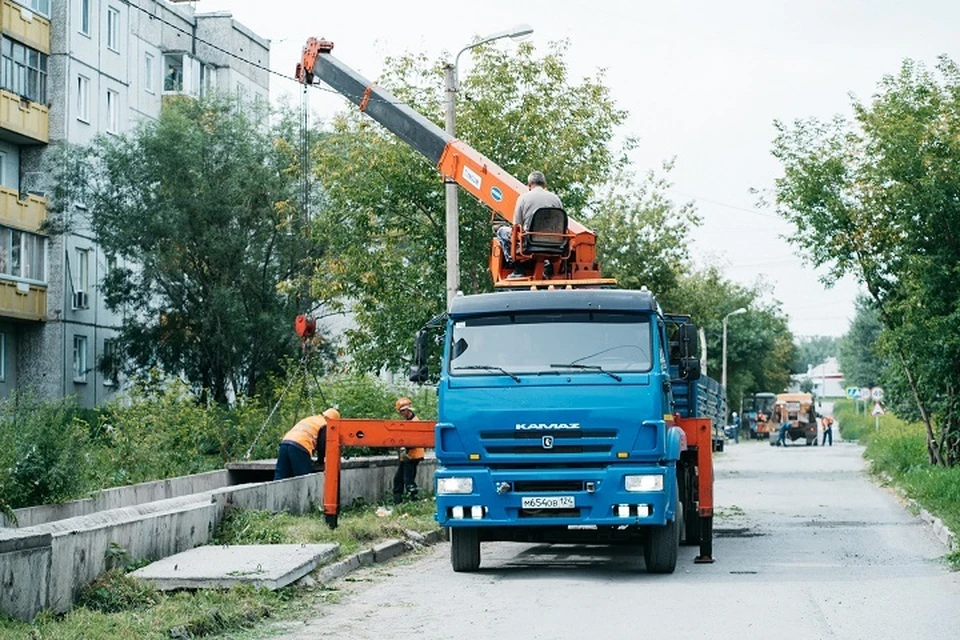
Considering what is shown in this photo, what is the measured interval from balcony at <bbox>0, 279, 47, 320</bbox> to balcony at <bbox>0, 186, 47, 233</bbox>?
5.68 feet

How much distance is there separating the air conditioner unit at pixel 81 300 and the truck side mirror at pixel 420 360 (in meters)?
33.8

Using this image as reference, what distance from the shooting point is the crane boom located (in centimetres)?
1789

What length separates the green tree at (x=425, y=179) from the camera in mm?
31703

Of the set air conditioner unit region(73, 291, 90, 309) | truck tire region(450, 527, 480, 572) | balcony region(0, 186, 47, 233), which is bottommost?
truck tire region(450, 527, 480, 572)

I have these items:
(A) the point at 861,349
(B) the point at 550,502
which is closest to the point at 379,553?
(B) the point at 550,502

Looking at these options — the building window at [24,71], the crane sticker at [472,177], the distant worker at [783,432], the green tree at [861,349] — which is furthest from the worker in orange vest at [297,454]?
the green tree at [861,349]

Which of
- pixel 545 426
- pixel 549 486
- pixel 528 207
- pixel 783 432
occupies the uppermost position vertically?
pixel 528 207

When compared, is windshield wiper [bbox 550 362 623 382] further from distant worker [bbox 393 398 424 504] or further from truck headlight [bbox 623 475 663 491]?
distant worker [bbox 393 398 424 504]

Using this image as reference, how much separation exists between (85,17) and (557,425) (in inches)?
1514

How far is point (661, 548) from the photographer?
14.8 meters

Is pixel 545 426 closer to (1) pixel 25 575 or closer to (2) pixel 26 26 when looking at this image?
(1) pixel 25 575

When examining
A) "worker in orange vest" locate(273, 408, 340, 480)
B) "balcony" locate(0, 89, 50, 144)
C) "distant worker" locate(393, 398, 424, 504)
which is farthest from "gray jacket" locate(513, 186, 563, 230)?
"balcony" locate(0, 89, 50, 144)

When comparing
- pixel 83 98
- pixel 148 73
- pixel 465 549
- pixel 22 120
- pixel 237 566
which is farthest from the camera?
pixel 148 73

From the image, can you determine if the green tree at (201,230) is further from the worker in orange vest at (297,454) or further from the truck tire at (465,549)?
the truck tire at (465,549)
